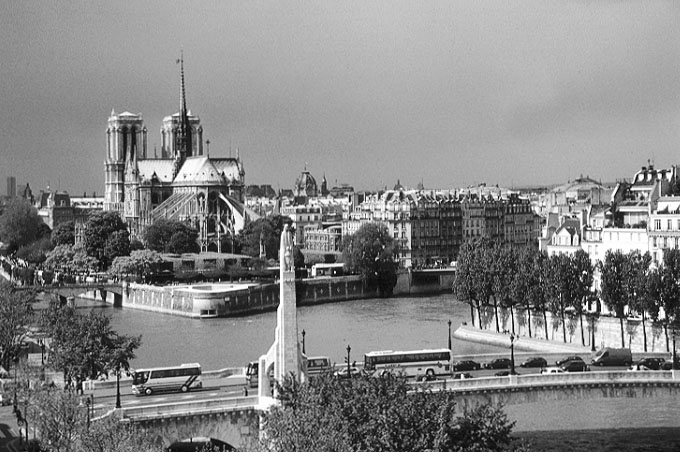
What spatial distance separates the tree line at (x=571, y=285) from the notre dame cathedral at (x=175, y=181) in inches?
2716

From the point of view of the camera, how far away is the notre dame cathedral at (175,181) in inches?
5674

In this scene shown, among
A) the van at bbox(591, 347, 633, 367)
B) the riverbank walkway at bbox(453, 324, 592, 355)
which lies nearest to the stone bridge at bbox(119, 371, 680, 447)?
the van at bbox(591, 347, 633, 367)

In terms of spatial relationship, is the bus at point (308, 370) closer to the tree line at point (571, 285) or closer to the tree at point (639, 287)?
the tree line at point (571, 285)

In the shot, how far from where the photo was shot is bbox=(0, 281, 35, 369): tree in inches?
2041

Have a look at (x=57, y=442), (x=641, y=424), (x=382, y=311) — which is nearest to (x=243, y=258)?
(x=382, y=311)

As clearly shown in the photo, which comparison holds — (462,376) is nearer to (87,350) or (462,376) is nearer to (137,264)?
(87,350)

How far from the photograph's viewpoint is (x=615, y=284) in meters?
59.8

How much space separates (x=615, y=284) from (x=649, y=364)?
1277 centimetres

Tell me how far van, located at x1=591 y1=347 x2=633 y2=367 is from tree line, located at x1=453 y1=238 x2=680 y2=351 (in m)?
7.67

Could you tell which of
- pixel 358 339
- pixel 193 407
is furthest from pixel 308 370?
pixel 358 339

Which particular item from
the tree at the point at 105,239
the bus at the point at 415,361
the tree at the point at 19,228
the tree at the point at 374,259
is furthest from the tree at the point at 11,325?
the tree at the point at 19,228

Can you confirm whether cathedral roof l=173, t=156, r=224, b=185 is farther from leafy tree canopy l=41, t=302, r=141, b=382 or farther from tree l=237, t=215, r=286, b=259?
leafy tree canopy l=41, t=302, r=141, b=382

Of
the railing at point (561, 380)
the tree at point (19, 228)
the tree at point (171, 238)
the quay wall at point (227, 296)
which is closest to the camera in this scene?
the railing at point (561, 380)

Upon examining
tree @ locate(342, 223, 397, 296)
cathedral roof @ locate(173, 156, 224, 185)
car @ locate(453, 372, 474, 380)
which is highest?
cathedral roof @ locate(173, 156, 224, 185)
